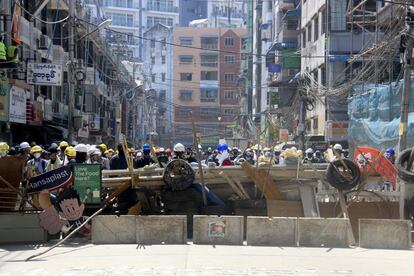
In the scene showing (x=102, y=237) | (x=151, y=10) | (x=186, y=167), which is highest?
(x=151, y=10)

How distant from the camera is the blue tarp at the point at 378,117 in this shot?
907 inches

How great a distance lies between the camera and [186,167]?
41.0 ft

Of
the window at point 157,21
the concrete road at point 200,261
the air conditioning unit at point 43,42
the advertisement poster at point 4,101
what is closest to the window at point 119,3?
the window at point 157,21

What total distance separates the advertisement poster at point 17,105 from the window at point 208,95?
7795 cm

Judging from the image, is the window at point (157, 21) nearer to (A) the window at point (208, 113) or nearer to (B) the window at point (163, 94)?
(B) the window at point (163, 94)

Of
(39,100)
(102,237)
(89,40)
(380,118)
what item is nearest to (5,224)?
(102,237)

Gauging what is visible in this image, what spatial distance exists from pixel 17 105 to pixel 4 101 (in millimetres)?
2034

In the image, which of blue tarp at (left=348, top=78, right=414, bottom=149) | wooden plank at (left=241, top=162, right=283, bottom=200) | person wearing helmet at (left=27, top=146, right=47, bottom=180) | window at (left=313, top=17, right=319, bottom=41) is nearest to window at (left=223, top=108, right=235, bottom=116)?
window at (left=313, top=17, right=319, bottom=41)

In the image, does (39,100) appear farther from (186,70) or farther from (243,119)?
(186,70)

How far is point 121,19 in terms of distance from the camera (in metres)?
124

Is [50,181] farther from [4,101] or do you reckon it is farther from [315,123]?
[315,123]

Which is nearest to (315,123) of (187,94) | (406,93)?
(406,93)

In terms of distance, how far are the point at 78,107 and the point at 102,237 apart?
3274cm

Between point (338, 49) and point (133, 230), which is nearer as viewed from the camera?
point (133, 230)
